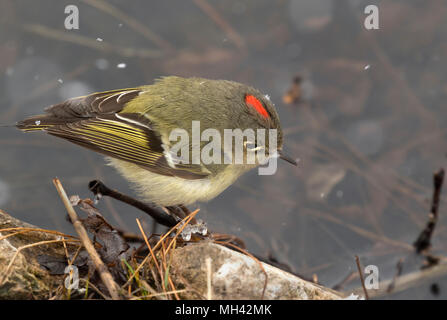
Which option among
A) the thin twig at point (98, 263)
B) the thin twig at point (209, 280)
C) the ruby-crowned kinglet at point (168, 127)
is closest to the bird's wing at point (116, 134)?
the ruby-crowned kinglet at point (168, 127)

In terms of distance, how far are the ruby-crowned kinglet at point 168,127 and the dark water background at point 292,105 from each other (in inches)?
25.4

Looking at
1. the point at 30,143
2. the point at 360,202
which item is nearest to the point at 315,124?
the point at 360,202

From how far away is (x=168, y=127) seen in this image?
2656 mm

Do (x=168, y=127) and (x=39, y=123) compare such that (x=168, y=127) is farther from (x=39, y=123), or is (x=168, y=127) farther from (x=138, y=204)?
(x=39, y=123)

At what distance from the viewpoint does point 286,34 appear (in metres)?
4.27

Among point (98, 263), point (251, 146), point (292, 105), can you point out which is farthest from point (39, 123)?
point (292, 105)

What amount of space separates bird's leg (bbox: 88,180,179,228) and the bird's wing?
0.19 metres

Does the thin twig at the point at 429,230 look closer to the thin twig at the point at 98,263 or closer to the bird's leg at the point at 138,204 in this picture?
the bird's leg at the point at 138,204

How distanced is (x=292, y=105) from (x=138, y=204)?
1751 millimetres

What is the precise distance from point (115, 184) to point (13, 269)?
166 cm

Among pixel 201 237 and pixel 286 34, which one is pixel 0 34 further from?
pixel 201 237

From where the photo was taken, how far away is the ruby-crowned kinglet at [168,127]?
8.72 ft

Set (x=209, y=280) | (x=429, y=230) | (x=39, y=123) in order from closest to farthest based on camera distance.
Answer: (x=209, y=280)
(x=39, y=123)
(x=429, y=230)

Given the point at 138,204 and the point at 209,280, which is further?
the point at 138,204
